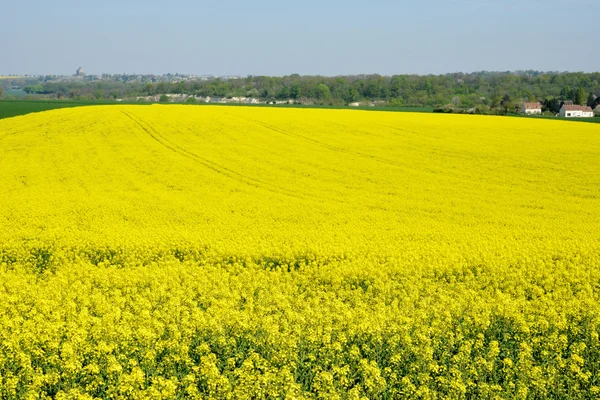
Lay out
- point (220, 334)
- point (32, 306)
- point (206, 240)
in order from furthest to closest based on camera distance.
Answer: point (206, 240), point (32, 306), point (220, 334)

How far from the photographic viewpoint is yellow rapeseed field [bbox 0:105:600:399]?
396 inches

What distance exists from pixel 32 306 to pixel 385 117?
39.4m

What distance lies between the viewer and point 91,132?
4038cm

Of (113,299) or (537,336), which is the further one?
(113,299)

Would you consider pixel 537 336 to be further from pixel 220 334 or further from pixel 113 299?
pixel 113 299

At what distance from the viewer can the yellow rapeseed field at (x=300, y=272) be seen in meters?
10.1

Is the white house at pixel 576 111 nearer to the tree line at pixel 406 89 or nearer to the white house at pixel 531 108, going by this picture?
the white house at pixel 531 108

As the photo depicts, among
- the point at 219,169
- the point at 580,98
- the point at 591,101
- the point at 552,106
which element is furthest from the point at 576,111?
the point at 219,169

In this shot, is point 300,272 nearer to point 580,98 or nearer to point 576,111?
point 576,111

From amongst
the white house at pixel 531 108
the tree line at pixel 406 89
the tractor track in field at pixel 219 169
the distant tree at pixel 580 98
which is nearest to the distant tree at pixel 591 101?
the tree line at pixel 406 89

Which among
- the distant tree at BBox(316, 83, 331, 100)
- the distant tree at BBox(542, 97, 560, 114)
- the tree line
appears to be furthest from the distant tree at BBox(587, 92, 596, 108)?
the distant tree at BBox(316, 83, 331, 100)

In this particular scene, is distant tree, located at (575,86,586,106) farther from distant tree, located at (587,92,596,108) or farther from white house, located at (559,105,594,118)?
white house, located at (559,105,594,118)

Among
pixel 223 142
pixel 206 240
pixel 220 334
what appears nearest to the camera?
pixel 220 334

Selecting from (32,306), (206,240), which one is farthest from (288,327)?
(206,240)
